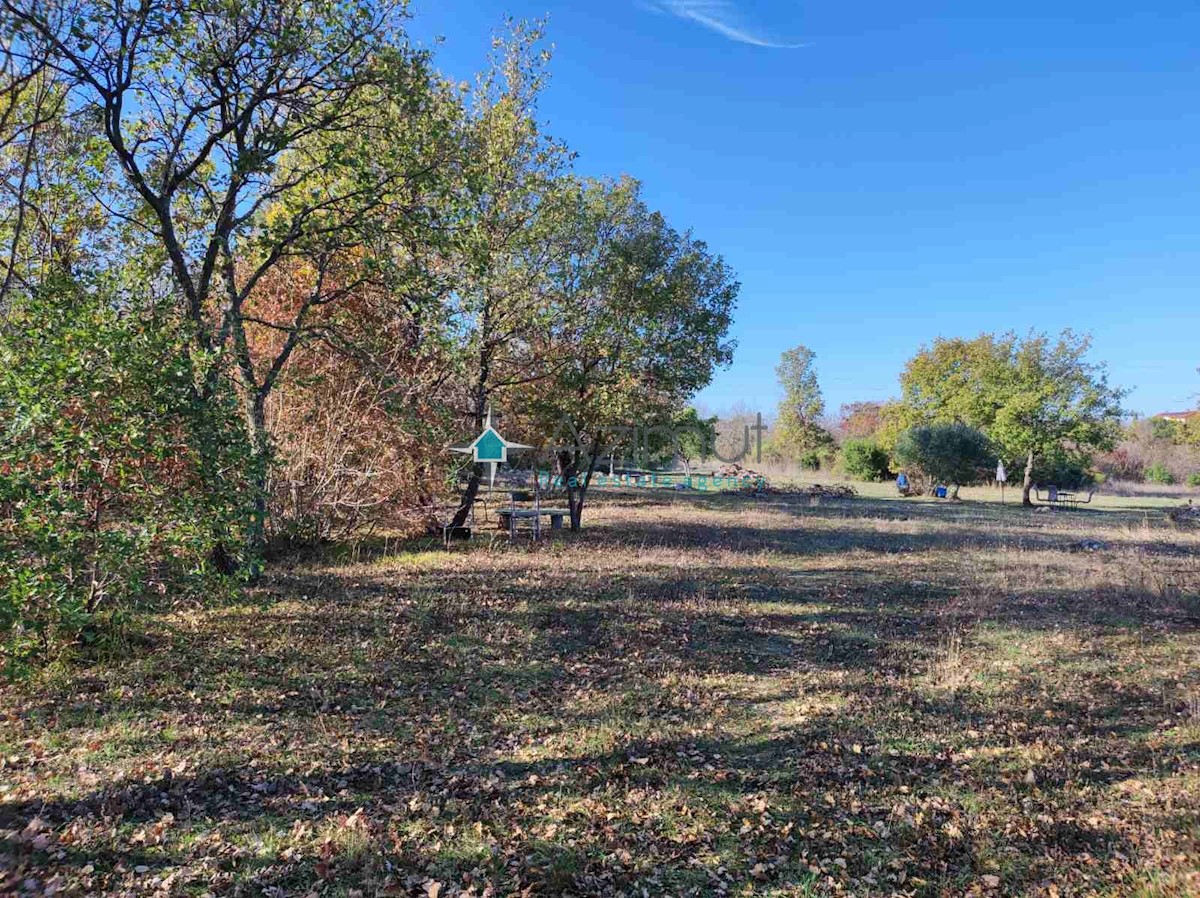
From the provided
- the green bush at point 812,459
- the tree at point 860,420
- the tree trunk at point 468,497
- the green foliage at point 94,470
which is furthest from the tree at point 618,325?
the tree at point 860,420

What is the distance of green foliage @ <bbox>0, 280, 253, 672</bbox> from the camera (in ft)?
14.0

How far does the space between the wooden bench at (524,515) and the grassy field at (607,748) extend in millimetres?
4099

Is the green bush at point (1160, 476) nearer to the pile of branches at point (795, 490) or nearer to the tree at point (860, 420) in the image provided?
the tree at point (860, 420)

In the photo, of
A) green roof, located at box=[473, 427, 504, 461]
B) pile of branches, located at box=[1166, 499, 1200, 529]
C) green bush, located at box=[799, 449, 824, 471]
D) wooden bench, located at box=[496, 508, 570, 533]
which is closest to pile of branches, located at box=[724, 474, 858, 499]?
pile of branches, located at box=[1166, 499, 1200, 529]

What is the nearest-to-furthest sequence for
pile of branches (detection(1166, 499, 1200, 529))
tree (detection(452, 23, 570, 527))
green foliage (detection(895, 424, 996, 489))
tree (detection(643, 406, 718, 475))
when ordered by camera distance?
tree (detection(452, 23, 570, 527)) → tree (detection(643, 406, 718, 475)) → pile of branches (detection(1166, 499, 1200, 529)) → green foliage (detection(895, 424, 996, 489))

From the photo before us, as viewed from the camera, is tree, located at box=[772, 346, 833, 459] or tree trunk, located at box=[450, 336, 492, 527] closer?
tree trunk, located at box=[450, 336, 492, 527]

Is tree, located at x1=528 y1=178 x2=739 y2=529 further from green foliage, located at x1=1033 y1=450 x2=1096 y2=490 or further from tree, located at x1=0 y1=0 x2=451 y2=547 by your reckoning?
green foliage, located at x1=1033 y1=450 x2=1096 y2=490

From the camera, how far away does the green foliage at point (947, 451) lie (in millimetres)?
30094

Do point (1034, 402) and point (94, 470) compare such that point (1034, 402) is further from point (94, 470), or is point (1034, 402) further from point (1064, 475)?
point (94, 470)

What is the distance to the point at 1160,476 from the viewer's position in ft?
135

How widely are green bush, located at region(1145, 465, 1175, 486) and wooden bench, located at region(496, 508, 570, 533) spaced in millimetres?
44358

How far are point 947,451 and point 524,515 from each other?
24553mm

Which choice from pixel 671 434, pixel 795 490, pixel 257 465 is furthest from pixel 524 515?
pixel 795 490

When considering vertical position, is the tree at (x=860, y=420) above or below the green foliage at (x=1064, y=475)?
above
